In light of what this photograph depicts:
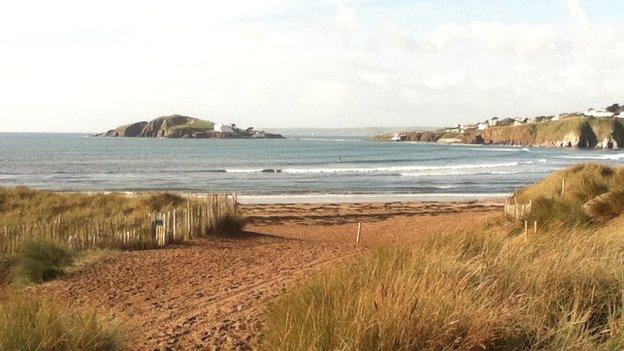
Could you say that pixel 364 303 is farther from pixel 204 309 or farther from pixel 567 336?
pixel 204 309

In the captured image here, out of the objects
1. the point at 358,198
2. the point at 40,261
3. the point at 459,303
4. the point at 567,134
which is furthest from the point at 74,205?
the point at 567,134

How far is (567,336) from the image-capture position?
14.1 feet

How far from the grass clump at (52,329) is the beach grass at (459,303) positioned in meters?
1.26

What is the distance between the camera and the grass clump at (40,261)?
11953mm

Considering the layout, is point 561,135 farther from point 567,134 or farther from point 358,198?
point 358,198

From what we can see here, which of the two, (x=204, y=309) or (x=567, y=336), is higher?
(x=567, y=336)

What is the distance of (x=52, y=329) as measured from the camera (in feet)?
16.1

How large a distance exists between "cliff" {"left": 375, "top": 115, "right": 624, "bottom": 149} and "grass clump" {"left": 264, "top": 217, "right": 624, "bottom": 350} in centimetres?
14144

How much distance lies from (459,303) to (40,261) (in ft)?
32.5

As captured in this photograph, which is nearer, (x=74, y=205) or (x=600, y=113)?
(x=74, y=205)

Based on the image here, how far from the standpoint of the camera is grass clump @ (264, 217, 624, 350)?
415cm

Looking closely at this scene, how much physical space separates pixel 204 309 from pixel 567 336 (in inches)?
182

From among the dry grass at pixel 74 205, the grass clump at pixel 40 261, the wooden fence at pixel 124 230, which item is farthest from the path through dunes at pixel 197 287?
the dry grass at pixel 74 205

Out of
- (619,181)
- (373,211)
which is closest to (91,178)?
(373,211)
